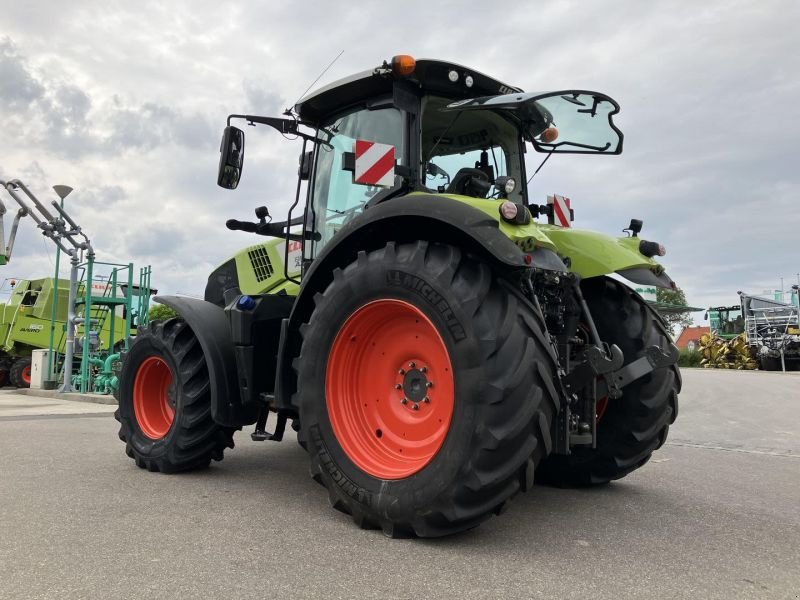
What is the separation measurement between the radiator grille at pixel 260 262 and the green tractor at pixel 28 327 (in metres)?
15.7

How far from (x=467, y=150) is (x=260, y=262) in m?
1.99

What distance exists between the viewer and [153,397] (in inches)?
204

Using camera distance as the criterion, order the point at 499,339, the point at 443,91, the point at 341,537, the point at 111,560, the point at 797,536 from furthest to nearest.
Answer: the point at 443,91 < the point at 797,536 < the point at 341,537 < the point at 499,339 < the point at 111,560

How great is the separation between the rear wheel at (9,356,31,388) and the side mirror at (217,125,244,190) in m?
18.5

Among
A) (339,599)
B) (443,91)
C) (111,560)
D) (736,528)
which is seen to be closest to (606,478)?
(736,528)

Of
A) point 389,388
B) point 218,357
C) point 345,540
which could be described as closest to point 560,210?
point 389,388

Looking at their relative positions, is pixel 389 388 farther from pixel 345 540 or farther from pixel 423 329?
pixel 345 540

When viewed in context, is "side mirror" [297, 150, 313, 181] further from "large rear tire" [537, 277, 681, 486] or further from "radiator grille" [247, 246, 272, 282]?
"large rear tire" [537, 277, 681, 486]

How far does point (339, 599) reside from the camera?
Answer: 233 cm

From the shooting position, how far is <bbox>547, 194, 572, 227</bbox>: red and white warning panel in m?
4.95

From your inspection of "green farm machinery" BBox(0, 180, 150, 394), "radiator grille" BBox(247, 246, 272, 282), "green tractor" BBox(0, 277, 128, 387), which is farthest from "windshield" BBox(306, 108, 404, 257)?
"green tractor" BBox(0, 277, 128, 387)

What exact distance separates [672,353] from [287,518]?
2390 millimetres

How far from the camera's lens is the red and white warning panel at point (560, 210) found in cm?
495

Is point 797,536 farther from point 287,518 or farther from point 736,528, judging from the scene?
point 287,518
